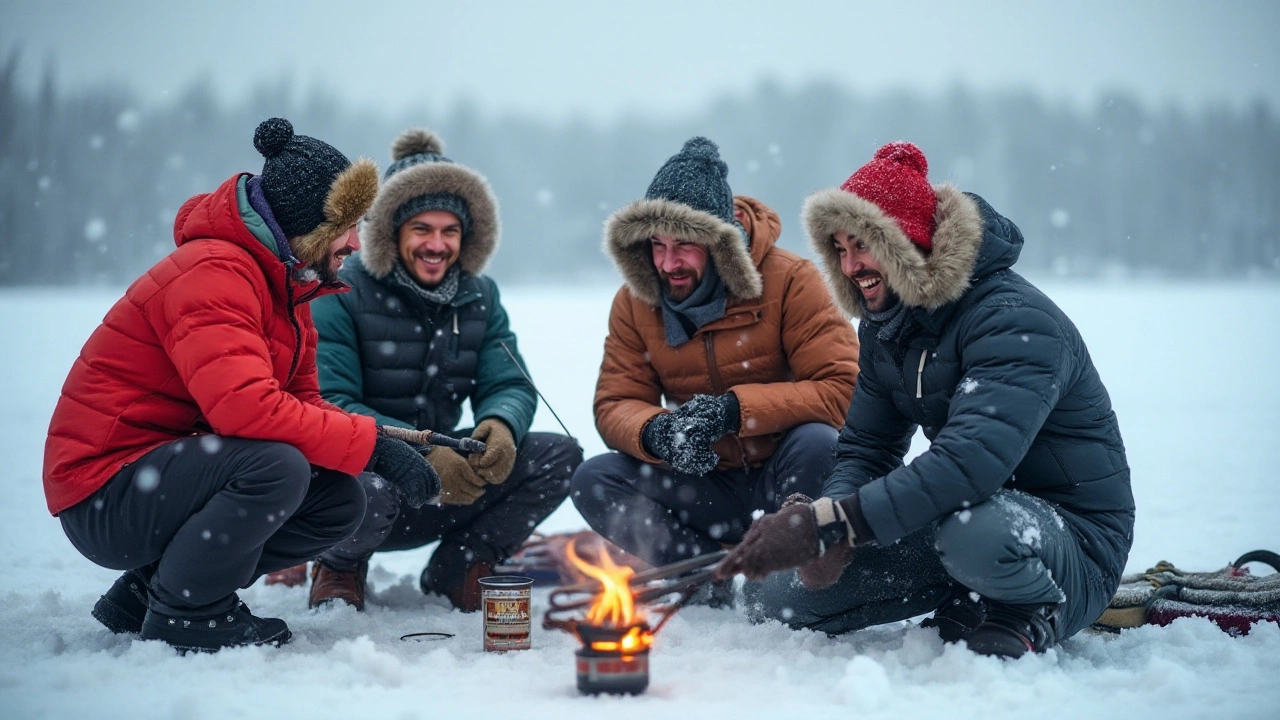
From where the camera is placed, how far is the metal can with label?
282 cm

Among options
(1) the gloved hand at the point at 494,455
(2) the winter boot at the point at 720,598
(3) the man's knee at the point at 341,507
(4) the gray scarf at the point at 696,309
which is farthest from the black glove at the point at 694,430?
(3) the man's knee at the point at 341,507

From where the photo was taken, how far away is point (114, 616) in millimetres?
2912

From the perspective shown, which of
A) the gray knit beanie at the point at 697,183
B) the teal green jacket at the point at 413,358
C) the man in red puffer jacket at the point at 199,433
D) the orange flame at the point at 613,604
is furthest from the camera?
the teal green jacket at the point at 413,358

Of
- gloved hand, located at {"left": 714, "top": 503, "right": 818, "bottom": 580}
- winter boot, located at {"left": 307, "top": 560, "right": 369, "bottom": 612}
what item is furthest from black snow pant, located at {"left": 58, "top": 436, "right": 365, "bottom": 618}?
gloved hand, located at {"left": 714, "top": 503, "right": 818, "bottom": 580}

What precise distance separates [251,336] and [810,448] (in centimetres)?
176

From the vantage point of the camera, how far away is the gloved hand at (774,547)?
2.40 m

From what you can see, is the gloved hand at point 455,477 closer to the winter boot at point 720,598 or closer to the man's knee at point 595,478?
the man's knee at point 595,478

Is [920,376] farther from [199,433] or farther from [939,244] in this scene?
[199,433]

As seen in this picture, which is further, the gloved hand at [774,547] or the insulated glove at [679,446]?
the insulated glove at [679,446]

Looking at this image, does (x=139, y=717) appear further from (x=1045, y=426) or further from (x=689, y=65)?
(x=689, y=65)

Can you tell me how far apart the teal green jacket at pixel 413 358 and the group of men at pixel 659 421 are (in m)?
0.01

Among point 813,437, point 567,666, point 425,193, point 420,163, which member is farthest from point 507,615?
point 420,163

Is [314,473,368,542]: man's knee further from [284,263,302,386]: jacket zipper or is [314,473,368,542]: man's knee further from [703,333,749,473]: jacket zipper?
[703,333,749,473]: jacket zipper

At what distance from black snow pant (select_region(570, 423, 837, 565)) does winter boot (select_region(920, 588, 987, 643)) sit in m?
0.74
